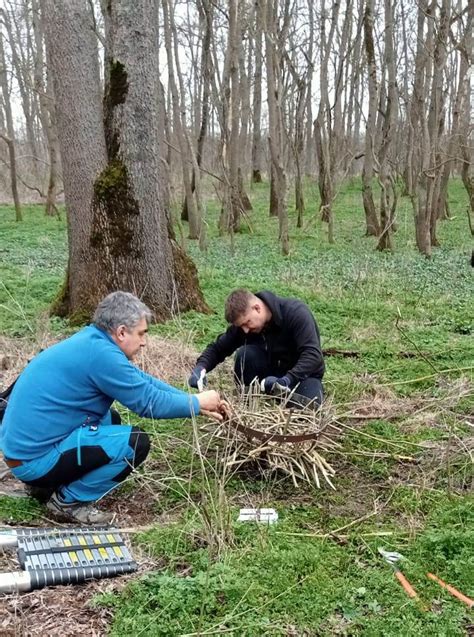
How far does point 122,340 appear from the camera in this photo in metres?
3.19

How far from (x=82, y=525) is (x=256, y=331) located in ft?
5.35

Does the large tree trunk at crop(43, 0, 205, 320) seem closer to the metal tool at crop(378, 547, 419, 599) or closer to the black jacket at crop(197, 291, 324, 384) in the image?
the black jacket at crop(197, 291, 324, 384)

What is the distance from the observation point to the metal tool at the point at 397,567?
2496 millimetres

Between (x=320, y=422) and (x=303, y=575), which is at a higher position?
(x=320, y=422)

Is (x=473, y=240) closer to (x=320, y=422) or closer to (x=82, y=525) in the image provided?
(x=320, y=422)

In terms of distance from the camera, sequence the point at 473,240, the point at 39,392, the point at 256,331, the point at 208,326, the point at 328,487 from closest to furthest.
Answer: the point at 39,392 → the point at 328,487 → the point at 256,331 → the point at 208,326 → the point at 473,240

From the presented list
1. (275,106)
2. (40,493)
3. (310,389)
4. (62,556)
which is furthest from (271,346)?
(275,106)

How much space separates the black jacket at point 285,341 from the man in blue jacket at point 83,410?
1097mm

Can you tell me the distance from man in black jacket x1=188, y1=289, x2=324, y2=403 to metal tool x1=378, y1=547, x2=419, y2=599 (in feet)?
3.96

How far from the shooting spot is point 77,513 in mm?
3141

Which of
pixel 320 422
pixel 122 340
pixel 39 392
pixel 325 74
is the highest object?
pixel 325 74

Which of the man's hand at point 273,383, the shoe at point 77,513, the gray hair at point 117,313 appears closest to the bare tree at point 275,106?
the man's hand at point 273,383

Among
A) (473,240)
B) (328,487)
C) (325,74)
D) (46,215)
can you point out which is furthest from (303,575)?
(46,215)

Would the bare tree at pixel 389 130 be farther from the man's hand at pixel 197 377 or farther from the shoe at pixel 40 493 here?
the shoe at pixel 40 493
